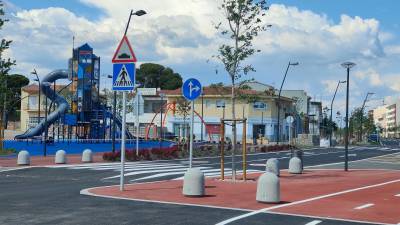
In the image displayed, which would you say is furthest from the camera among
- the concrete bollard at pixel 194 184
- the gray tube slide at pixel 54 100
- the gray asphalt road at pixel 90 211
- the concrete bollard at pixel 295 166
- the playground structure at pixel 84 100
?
the gray tube slide at pixel 54 100

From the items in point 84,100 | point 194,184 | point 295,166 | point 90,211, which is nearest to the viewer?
point 90,211

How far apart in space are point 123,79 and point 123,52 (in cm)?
66

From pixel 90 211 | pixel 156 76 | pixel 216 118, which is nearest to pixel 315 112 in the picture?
pixel 156 76

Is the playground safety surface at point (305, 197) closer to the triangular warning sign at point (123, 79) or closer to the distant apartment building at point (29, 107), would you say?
the triangular warning sign at point (123, 79)

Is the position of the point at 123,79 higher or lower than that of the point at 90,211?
higher

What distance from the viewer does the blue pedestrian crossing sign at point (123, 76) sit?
1414cm

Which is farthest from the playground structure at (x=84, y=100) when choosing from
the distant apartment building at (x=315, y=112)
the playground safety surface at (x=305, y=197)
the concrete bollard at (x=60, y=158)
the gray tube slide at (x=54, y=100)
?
the distant apartment building at (x=315, y=112)

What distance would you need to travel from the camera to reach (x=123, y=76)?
46.7 ft

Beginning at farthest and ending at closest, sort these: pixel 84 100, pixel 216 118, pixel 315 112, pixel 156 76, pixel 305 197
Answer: pixel 315 112
pixel 156 76
pixel 216 118
pixel 84 100
pixel 305 197

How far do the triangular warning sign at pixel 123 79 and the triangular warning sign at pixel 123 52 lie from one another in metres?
0.21

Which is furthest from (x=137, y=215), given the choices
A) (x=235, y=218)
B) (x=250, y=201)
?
(x=250, y=201)

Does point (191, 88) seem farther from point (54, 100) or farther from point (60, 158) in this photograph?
point (54, 100)

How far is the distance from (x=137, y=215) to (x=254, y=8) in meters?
10.7

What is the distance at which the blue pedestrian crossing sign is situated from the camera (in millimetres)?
14141
